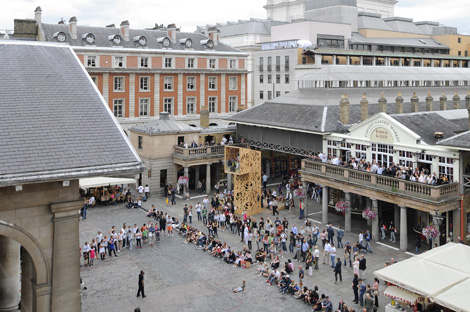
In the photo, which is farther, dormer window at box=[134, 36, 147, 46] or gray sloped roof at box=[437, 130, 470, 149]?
dormer window at box=[134, 36, 147, 46]

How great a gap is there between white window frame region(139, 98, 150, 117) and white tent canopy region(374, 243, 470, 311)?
49983mm

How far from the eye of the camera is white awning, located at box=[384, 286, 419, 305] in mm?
Result: 19266

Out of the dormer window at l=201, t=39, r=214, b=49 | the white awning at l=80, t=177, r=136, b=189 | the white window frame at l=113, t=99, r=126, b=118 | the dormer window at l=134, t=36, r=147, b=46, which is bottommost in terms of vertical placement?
the white awning at l=80, t=177, r=136, b=189

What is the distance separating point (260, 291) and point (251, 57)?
77.4m

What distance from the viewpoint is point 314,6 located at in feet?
352

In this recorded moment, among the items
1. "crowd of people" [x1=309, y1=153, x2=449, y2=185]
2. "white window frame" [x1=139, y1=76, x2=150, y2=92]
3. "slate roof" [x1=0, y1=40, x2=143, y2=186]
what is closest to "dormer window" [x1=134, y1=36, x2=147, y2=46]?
"white window frame" [x1=139, y1=76, x2=150, y2=92]

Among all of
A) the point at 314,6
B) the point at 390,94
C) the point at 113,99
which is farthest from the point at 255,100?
the point at 390,94

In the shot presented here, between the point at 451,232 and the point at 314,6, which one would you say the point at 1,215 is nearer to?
the point at 451,232

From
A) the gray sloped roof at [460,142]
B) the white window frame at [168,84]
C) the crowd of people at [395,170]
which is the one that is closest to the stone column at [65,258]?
the crowd of people at [395,170]

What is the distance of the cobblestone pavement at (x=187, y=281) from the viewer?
2245cm

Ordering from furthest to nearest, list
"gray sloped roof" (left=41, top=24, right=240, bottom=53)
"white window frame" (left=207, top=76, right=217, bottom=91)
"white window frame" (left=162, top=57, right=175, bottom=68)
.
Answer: "white window frame" (left=207, top=76, right=217, bottom=91) < "white window frame" (left=162, top=57, right=175, bottom=68) < "gray sloped roof" (left=41, top=24, right=240, bottom=53)

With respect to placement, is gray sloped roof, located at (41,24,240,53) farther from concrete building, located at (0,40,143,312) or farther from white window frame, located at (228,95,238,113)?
concrete building, located at (0,40,143,312)

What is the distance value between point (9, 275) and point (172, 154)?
29039 mm

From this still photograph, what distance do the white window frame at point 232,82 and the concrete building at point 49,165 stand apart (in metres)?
60.1
